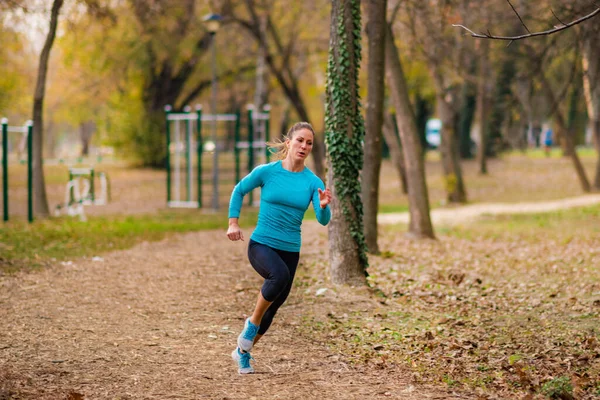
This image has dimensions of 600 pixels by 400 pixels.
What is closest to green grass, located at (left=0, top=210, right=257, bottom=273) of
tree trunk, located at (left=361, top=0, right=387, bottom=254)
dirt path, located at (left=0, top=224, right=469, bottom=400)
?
dirt path, located at (left=0, top=224, right=469, bottom=400)

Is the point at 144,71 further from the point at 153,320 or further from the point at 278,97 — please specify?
the point at 153,320

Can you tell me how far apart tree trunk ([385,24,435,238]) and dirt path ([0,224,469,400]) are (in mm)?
4867

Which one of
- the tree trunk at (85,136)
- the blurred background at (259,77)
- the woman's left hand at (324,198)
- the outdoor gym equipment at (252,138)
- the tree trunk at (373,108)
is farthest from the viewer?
the tree trunk at (85,136)

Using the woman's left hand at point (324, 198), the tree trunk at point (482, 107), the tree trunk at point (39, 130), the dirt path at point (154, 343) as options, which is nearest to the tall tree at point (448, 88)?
the tree trunk at point (482, 107)

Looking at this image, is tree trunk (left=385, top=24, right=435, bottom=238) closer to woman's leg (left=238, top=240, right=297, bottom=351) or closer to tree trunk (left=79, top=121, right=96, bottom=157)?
woman's leg (left=238, top=240, right=297, bottom=351)

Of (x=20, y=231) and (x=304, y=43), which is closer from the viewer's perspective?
(x=20, y=231)

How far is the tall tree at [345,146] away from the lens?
397 inches

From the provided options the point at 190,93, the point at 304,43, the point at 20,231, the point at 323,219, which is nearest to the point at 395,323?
the point at 323,219

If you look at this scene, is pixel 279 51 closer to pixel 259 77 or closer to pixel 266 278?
pixel 259 77

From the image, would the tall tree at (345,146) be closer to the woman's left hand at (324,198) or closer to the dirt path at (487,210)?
the woman's left hand at (324,198)

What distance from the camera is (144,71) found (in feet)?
123

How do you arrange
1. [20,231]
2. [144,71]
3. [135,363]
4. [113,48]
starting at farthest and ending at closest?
[144,71], [113,48], [20,231], [135,363]

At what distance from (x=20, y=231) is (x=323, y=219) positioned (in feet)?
37.1

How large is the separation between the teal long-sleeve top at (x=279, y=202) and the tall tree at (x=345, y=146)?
358 centimetres
